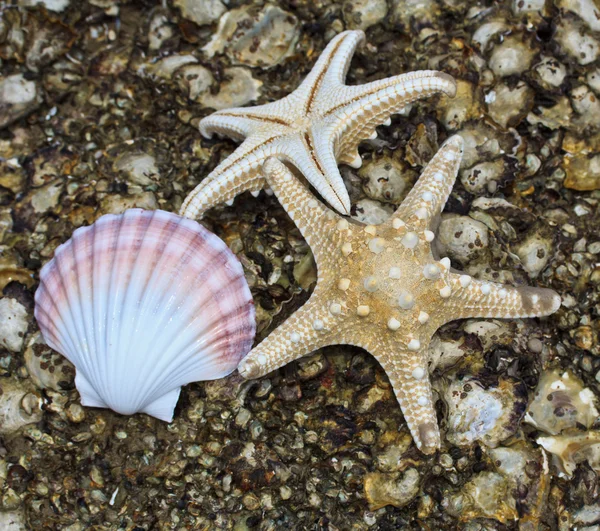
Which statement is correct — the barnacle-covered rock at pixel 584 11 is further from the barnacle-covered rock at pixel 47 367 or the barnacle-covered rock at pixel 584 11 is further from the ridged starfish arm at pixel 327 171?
the barnacle-covered rock at pixel 47 367

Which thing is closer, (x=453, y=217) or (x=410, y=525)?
(x=410, y=525)

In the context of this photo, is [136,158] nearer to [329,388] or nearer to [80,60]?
[80,60]

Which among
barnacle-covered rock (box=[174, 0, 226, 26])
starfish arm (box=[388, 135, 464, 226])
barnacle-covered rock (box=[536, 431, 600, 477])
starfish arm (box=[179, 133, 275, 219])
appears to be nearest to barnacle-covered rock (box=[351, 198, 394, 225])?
starfish arm (box=[388, 135, 464, 226])

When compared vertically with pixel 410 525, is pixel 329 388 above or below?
above

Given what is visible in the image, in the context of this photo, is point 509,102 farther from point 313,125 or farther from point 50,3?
point 50,3

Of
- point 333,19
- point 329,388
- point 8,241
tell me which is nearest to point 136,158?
point 8,241

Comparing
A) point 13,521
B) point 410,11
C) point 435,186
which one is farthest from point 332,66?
point 13,521

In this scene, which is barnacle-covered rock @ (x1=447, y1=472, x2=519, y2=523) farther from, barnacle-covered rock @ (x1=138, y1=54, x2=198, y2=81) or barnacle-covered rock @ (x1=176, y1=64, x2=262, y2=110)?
barnacle-covered rock @ (x1=138, y1=54, x2=198, y2=81)
